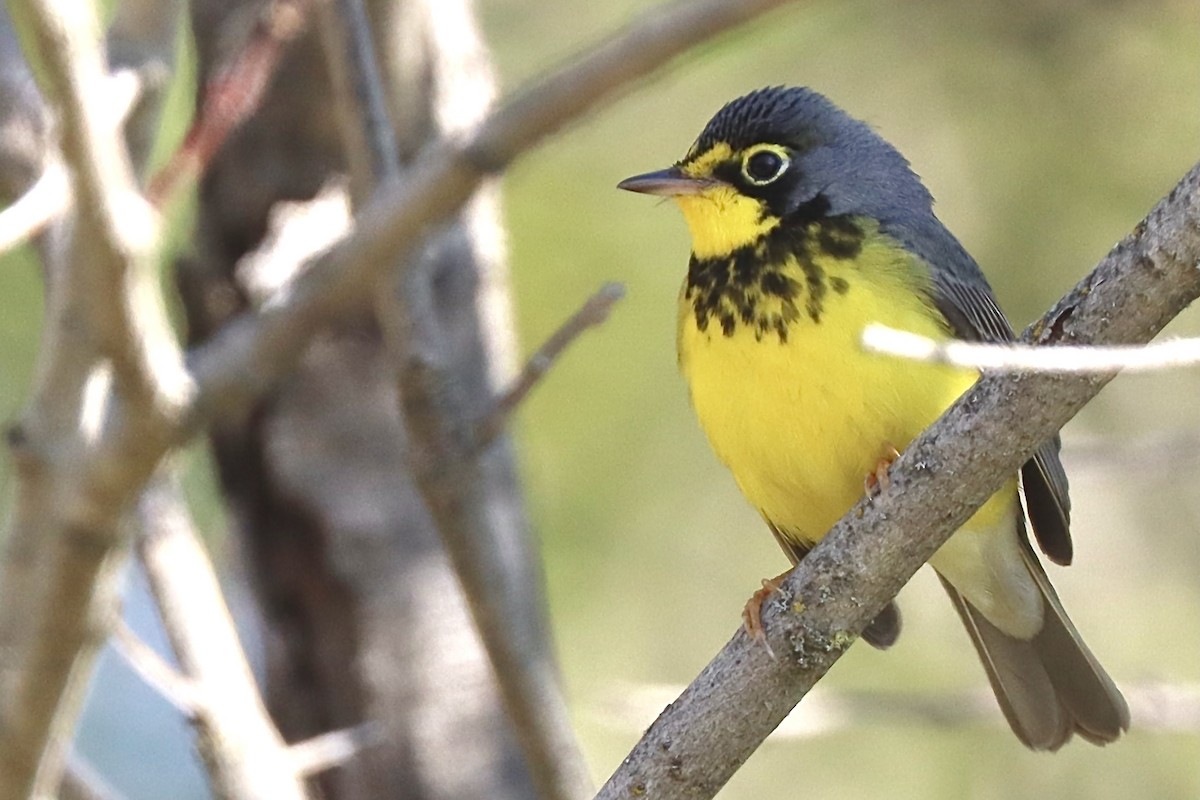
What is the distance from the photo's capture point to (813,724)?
183 inches


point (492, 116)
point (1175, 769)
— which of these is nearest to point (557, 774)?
point (492, 116)

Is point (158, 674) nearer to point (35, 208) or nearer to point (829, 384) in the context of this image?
point (35, 208)

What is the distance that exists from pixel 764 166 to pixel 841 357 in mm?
758

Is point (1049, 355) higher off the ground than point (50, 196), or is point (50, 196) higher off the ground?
point (50, 196)

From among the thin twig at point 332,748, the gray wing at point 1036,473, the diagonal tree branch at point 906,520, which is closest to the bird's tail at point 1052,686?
the gray wing at point 1036,473

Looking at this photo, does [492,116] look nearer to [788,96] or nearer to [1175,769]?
[788,96]

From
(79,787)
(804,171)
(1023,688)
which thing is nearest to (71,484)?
(79,787)

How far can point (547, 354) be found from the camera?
152 inches

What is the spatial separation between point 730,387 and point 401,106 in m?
1.69

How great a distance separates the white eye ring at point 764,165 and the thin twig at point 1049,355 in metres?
1.75

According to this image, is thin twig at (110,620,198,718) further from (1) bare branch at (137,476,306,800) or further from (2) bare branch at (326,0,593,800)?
(2) bare branch at (326,0,593,800)

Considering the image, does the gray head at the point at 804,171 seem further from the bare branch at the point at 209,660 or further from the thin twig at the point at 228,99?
the bare branch at the point at 209,660

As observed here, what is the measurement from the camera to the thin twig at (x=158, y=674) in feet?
13.1

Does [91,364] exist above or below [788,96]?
below
